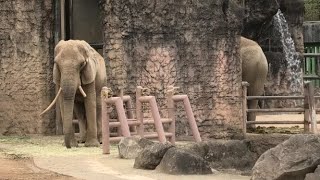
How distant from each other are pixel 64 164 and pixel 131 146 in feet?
3.15

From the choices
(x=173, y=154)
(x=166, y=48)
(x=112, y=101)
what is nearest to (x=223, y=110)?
(x=166, y=48)

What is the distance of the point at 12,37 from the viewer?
49.2ft

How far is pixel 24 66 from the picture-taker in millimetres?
14953

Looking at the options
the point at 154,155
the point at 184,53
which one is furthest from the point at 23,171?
the point at 184,53

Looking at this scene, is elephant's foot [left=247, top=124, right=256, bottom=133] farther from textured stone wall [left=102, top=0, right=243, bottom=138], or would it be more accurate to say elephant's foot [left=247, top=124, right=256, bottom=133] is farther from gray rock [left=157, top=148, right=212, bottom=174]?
gray rock [left=157, top=148, right=212, bottom=174]

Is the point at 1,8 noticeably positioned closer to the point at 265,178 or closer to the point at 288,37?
the point at 265,178

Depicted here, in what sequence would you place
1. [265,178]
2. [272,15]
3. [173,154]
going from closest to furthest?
[265,178] → [173,154] → [272,15]

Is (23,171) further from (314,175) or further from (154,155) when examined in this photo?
(314,175)

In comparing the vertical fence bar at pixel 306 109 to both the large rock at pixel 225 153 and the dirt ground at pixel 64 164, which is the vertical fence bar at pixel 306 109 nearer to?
the dirt ground at pixel 64 164

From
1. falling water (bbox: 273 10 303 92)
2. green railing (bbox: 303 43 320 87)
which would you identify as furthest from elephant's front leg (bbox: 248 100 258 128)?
green railing (bbox: 303 43 320 87)

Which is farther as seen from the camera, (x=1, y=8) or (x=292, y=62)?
(x=292, y=62)

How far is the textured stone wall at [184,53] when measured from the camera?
14.2 meters

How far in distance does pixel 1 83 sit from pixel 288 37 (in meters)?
10.2

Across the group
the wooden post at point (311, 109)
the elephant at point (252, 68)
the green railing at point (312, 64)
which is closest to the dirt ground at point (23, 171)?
the wooden post at point (311, 109)
